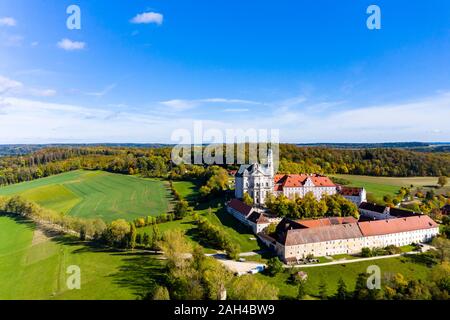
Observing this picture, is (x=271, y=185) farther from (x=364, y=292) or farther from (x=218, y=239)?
(x=364, y=292)

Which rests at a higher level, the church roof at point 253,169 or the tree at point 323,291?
the church roof at point 253,169

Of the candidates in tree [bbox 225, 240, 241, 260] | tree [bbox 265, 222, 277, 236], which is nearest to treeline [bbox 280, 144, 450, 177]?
tree [bbox 265, 222, 277, 236]

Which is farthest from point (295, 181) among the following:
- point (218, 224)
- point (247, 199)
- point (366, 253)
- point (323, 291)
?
point (323, 291)

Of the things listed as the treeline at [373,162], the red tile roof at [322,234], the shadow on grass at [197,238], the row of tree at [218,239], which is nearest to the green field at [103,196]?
the shadow on grass at [197,238]

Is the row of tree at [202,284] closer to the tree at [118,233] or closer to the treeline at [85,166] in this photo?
the tree at [118,233]
